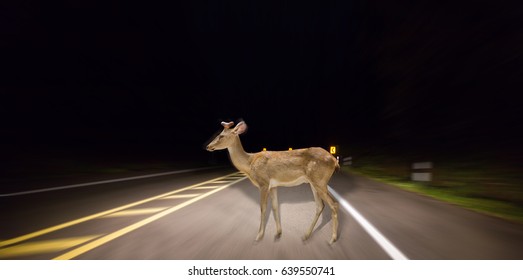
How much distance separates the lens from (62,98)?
3275 cm

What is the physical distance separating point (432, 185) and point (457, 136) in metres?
9.36

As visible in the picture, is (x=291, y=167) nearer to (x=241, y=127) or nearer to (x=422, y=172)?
(x=241, y=127)

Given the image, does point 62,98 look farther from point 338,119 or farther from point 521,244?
point 338,119

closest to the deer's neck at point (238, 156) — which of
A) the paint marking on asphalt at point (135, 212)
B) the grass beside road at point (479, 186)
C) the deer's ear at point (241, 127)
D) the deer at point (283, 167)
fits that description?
the deer at point (283, 167)

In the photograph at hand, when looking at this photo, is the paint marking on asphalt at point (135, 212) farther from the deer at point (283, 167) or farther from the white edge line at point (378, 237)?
the white edge line at point (378, 237)

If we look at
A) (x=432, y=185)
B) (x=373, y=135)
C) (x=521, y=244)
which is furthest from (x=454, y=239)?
(x=373, y=135)

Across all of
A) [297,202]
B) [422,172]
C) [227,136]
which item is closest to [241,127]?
[227,136]

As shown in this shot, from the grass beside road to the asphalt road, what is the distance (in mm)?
1019

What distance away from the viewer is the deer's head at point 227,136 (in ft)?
14.8

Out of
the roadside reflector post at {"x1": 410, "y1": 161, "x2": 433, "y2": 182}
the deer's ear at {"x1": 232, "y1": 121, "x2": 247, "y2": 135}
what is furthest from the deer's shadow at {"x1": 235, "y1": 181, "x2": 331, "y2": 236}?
the roadside reflector post at {"x1": 410, "y1": 161, "x2": 433, "y2": 182}

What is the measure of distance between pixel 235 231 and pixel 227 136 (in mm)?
1858

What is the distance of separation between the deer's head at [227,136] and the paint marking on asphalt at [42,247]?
2.55 meters

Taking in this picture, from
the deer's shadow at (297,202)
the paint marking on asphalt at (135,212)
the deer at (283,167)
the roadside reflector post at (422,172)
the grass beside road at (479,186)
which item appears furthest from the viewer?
the roadside reflector post at (422,172)

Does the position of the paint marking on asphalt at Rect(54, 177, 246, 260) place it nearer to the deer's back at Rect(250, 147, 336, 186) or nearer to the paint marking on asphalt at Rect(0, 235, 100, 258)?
the paint marking on asphalt at Rect(0, 235, 100, 258)
